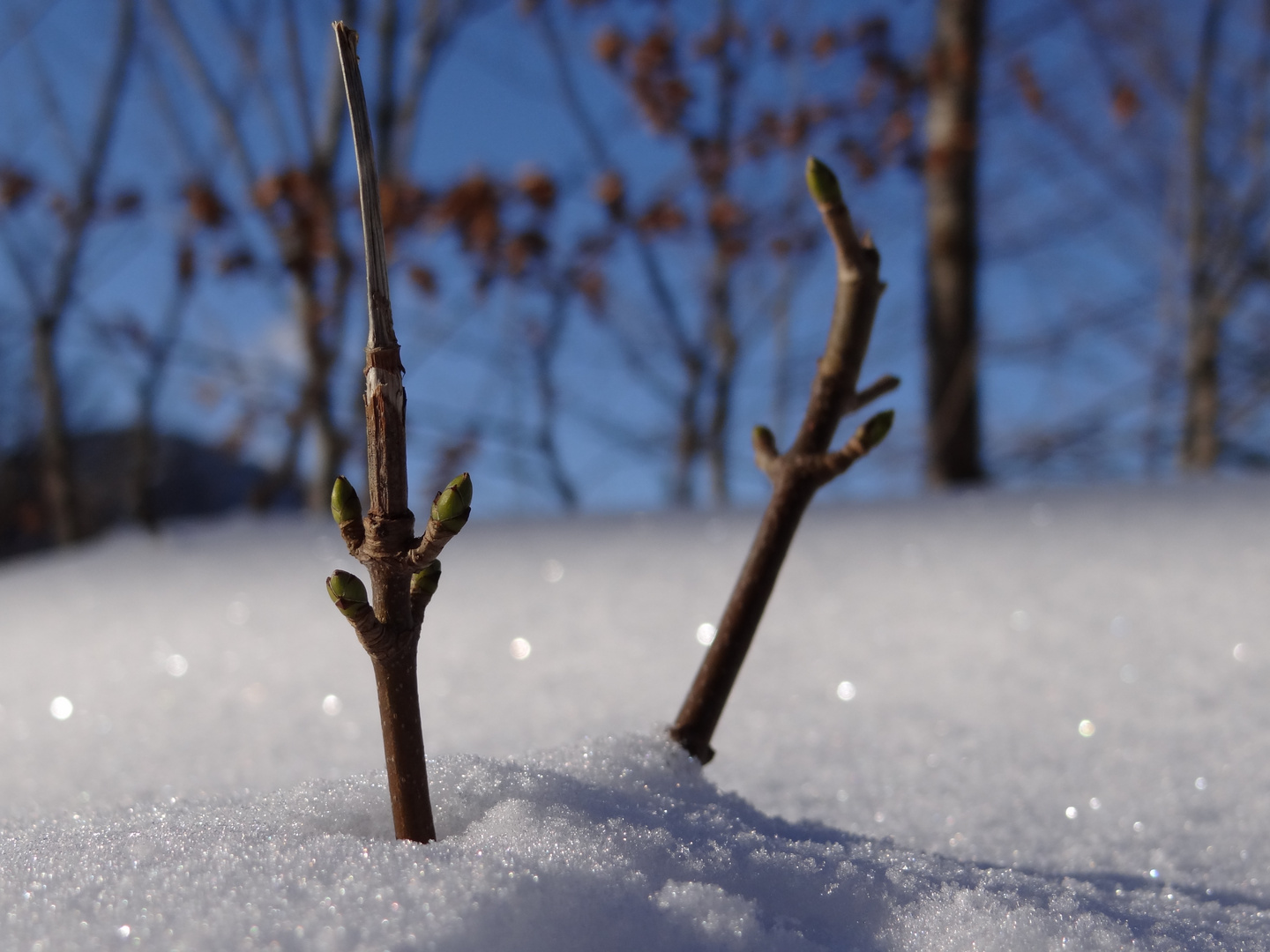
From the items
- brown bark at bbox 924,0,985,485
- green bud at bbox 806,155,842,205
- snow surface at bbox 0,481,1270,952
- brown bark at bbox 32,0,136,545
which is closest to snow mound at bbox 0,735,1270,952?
snow surface at bbox 0,481,1270,952

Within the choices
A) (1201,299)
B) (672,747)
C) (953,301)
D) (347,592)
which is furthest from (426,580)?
(1201,299)

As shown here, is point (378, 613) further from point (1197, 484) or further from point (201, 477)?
point (201, 477)

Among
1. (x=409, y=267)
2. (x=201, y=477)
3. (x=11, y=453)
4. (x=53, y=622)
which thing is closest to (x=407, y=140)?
(x=409, y=267)

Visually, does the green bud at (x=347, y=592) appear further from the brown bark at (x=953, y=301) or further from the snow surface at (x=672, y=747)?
the brown bark at (x=953, y=301)

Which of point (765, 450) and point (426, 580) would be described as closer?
point (426, 580)

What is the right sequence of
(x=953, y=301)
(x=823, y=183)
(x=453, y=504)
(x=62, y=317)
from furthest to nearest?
(x=62, y=317)
(x=953, y=301)
(x=823, y=183)
(x=453, y=504)

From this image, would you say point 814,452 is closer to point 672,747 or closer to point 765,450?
point 765,450

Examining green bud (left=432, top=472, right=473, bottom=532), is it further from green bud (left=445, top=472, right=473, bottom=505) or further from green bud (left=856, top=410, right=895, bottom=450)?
green bud (left=856, top=410, right=895, bottom=450)
